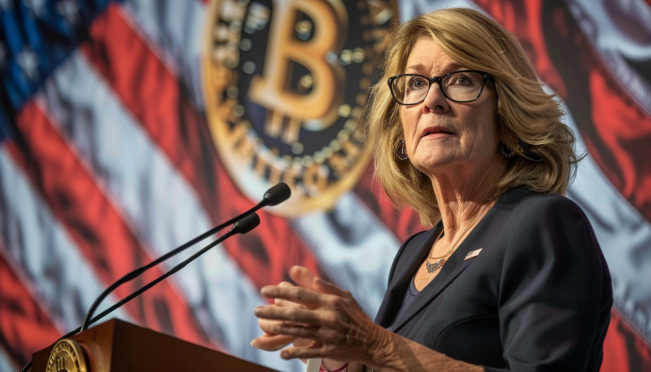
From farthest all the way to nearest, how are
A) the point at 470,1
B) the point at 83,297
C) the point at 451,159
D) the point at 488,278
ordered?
the point at 83,297 → the point at 470,1 → the point at 451,159 → the point at 488,278

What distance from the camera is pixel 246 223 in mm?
1675

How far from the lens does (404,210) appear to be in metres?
2.73

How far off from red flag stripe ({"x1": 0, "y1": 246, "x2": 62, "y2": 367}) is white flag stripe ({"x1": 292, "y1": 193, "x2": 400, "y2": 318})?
156cm

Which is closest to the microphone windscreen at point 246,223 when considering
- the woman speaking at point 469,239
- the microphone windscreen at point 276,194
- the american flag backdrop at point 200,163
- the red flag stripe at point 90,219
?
the microphone windscreen at point 276,194

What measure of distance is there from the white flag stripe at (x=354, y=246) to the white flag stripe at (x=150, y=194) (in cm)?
39

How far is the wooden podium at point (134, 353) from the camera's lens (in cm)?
114

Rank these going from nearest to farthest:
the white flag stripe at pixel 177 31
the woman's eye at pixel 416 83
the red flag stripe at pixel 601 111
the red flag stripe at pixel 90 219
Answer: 1. the woman's eye at pixel 416 83
2. the red flag stripe at pixel 601 111
3. the red flag stripe at pixel 90 219
4. the white flag stripe at pixel 177 31

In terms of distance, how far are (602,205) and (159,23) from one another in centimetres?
239

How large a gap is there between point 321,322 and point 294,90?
2.10 m

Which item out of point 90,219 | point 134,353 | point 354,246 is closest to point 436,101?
point 134,353

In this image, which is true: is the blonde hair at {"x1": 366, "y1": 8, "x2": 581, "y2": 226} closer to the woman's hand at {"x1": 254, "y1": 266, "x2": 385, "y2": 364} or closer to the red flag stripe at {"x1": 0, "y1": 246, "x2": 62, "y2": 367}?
the woman's hand at {"x1": 254, "y1": 266, "x2": 385, "y2": 364}

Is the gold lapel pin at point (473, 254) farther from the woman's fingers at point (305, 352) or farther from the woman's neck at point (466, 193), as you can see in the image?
the woman's fingers at point (305, 352)

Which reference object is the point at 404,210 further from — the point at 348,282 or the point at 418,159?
the point at 418,159

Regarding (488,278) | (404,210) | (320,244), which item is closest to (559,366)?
(488,278)
